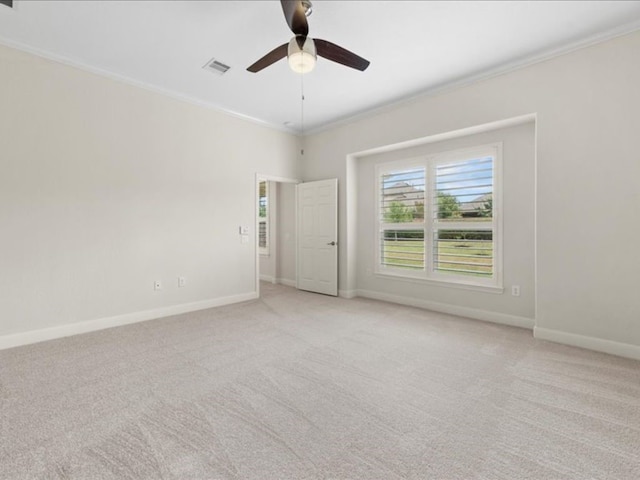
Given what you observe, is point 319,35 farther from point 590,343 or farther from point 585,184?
point 590,343

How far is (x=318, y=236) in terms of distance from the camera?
5.91 m

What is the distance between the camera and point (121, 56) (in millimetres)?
3477

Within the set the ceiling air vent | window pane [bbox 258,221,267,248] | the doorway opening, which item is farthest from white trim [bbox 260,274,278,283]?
the ceiling air vent

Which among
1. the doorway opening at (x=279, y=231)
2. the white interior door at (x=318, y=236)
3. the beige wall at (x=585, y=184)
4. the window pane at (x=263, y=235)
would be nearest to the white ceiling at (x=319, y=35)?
the beige wall at (x=585, y=184)

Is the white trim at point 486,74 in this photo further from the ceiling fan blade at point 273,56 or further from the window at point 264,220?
the ceiling fan blade at point 273,56

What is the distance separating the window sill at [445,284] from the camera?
4.10 m

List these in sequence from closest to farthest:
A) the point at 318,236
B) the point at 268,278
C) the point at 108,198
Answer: the point at 108,198 < the point at 318,236 < the point at 268,278

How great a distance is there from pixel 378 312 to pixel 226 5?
394 cm

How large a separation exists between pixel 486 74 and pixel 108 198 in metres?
4.84

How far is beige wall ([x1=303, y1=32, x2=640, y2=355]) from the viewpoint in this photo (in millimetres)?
2969

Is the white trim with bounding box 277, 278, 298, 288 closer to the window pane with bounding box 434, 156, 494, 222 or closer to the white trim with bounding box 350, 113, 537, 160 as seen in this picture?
the white trim with bounding box 350, 113, 537, 160

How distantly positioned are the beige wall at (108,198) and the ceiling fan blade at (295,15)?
2.82 m

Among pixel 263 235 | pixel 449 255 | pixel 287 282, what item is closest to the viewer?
pixel 449 255

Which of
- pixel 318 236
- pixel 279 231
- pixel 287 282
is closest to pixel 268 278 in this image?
pixel 287 282
